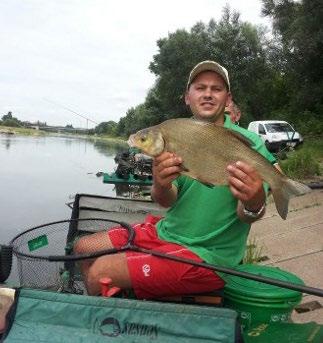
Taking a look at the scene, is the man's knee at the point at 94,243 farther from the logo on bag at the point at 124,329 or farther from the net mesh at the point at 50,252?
the logo on bag at the point at 124,329

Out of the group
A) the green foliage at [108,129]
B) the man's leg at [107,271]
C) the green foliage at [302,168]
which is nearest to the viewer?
the man's leg at [107,271]

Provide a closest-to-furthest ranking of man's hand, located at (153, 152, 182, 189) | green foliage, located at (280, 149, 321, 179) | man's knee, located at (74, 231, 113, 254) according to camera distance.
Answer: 1. man's hand, located at (153, 152, 182, 189)
2. man's knee, located at (74, 231, 113, 254)
3. green foliage, located at (280, 149, 321, 179)

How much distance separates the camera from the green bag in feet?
8.41

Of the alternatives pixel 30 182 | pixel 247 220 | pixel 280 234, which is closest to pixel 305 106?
pixel 30 182

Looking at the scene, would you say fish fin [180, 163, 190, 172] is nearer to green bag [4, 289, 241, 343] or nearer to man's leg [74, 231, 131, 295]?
man's leg [74, 231, 131, 295]

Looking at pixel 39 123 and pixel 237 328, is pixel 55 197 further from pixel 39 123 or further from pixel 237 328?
pixel 39 123

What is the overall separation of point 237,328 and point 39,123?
14441 cm

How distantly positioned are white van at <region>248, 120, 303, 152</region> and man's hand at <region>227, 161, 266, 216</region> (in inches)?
852

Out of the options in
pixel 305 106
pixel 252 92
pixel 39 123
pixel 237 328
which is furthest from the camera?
pixel 39 123

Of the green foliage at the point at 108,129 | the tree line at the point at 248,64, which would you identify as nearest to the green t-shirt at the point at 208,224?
the tree line at the point at 248,64

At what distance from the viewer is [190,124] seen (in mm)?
2938

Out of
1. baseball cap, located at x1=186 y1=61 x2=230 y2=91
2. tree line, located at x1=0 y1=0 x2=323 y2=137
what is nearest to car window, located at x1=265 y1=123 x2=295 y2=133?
tree line, located at x1=0 y1=0 x2=323 y2=137

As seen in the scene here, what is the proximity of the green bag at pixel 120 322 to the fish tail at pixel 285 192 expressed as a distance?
63 cm

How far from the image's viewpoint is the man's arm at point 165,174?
2887mm
